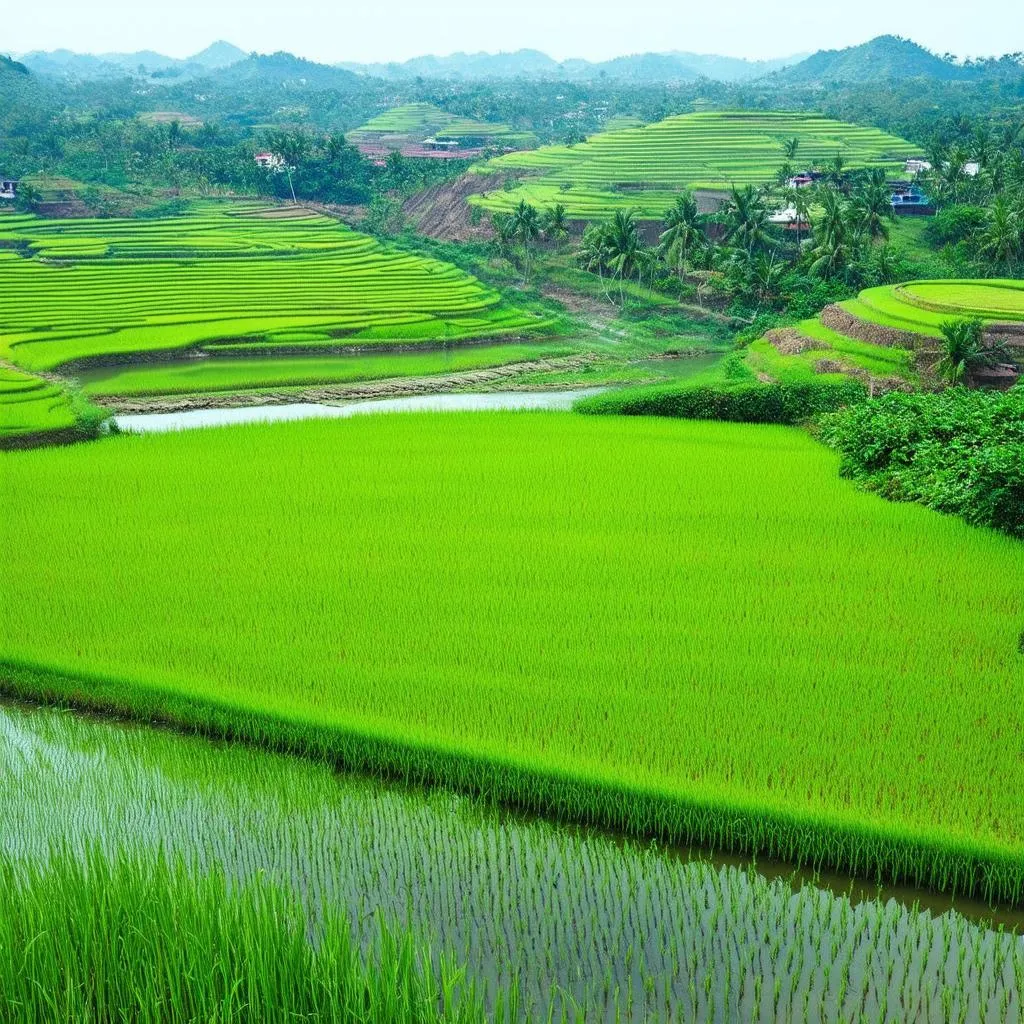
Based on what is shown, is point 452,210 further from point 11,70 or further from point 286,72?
point 286,72

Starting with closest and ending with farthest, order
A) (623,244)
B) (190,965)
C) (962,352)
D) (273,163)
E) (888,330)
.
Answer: (190,965)
(962,352)
(888,330)
(623,244)
(273,163)

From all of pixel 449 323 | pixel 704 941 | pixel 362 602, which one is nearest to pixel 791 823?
pixel 704 941

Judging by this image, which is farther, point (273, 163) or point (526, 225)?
point (273, 163)

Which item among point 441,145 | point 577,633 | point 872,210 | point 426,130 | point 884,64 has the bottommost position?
point 577,633

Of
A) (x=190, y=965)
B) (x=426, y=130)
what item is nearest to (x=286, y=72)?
(x=426, y=130)

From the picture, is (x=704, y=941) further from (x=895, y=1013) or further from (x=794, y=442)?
(x=794, y=442)

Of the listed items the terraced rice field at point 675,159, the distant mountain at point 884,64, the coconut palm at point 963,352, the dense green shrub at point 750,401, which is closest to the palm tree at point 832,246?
the terraced rice field at point 675,159

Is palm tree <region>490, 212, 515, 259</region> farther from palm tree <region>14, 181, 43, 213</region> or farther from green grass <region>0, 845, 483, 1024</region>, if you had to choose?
green grass <region>0, 845, 483, 1024</region>
